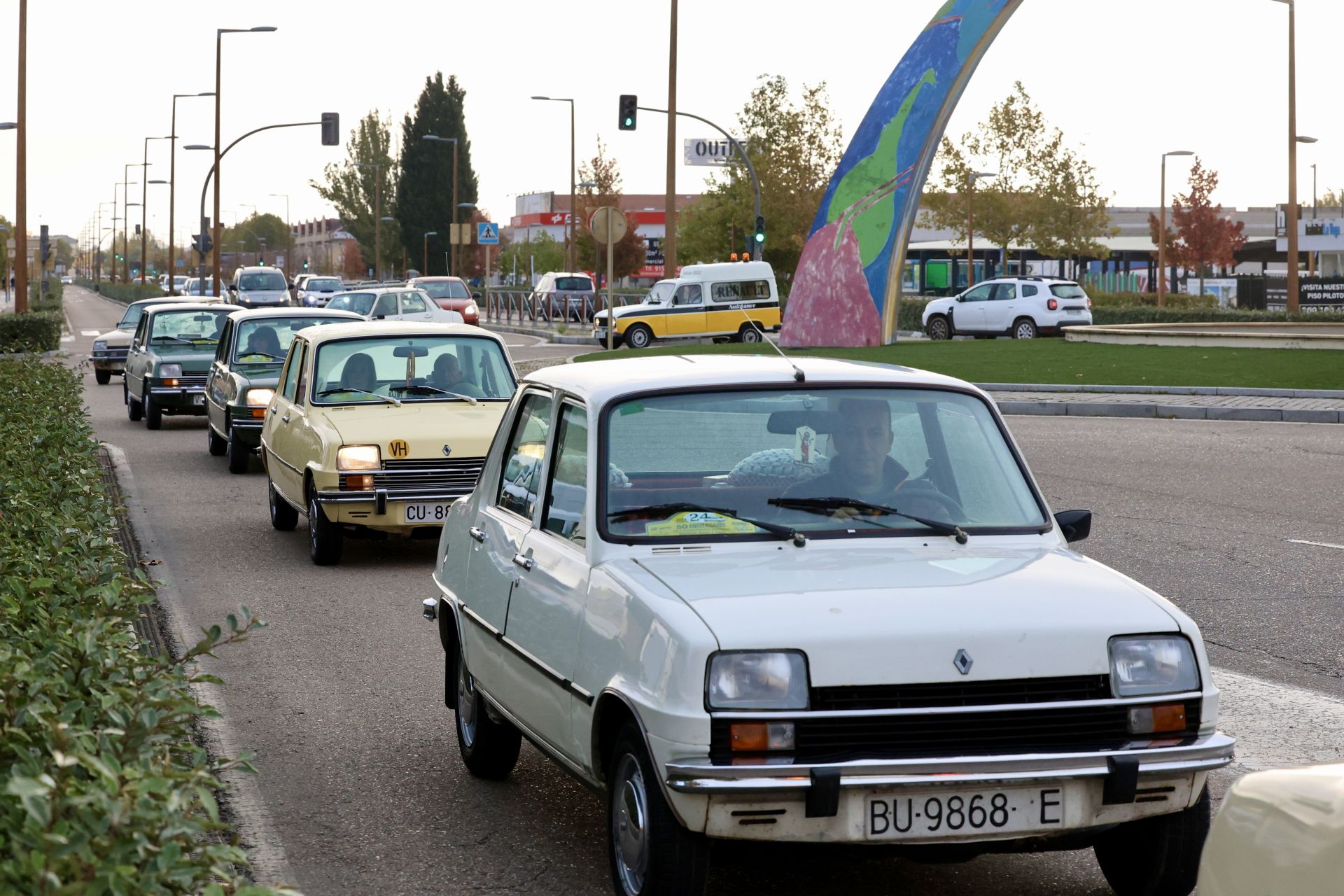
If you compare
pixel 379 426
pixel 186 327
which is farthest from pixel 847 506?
pixel 186 327

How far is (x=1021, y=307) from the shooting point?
4425cm

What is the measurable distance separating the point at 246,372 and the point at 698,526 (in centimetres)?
1337

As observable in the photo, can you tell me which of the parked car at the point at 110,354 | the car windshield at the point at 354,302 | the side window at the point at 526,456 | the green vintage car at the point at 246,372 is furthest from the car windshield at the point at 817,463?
the car windshield at the point at 354,302

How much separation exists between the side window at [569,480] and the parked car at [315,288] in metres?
53.8

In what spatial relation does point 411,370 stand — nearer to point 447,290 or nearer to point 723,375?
point 723,375

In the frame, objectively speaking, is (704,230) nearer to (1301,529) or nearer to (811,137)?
(811,137)

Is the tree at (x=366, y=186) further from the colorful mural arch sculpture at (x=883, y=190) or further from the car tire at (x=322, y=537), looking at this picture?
the car tire at (x=322, y=537)

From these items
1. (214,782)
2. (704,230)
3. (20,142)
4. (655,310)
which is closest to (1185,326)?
(655,310)

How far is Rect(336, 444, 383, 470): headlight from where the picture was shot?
11023 mm

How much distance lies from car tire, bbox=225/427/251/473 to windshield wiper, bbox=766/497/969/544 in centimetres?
1262

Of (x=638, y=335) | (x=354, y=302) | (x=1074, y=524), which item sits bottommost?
(x=1074, y=524)

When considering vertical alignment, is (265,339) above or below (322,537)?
above

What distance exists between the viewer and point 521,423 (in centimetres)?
605

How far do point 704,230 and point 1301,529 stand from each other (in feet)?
189
